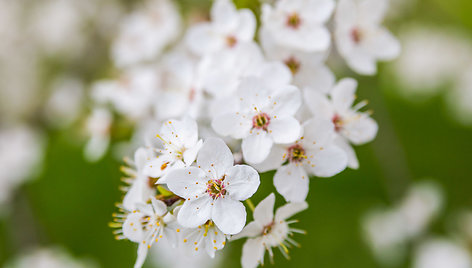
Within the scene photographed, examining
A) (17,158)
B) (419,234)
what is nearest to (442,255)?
(419,234)

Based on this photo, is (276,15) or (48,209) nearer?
(276,15)

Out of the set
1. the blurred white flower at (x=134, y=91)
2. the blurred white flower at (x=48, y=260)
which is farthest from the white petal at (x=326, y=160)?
the blurred white flower at (x=48, y=260)

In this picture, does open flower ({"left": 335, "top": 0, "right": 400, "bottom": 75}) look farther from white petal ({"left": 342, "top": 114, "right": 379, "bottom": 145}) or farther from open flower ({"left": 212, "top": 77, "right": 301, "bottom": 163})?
open flower ({"left": 212, "top": 77, "right": 301, "bottom": 163})

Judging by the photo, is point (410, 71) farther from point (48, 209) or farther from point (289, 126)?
point (48, 209)

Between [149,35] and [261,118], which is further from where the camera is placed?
[149,35]

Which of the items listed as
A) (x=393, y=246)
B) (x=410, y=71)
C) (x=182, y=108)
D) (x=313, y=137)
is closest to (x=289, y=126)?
(x=313, y=137)

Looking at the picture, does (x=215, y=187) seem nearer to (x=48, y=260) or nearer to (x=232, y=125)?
(x=232, y=125)
